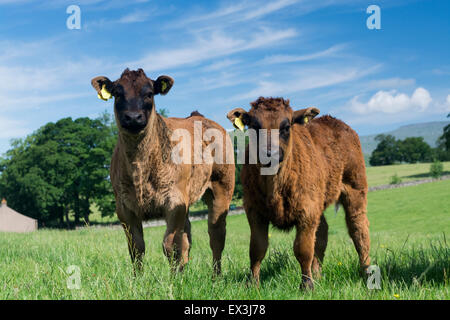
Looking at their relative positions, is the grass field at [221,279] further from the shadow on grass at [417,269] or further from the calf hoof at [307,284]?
the calf hoof at [307,284]

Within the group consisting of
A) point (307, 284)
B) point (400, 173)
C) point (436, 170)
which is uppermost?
point (307, 284)

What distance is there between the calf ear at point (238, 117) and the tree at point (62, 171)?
40.0 meters

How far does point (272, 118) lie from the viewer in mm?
4895

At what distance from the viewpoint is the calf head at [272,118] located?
482 cm

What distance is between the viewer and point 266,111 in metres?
4.95

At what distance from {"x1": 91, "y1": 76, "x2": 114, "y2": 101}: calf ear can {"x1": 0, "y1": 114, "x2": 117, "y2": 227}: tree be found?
1541 inches

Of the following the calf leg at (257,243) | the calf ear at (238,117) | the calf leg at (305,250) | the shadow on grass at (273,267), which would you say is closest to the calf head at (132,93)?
the calf ear at (238,117)

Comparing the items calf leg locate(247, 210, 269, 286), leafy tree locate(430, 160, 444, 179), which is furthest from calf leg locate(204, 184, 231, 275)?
leafy tree locate(430, 160, 444, 179)

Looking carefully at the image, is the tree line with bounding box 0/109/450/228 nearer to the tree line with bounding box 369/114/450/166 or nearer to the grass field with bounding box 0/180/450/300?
the grass field with bounding box 0/180/450/300

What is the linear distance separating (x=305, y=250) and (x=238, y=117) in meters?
1.91

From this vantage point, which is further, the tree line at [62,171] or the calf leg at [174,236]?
the tree line at [62,171]

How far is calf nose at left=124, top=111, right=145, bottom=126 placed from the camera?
498 centimetres

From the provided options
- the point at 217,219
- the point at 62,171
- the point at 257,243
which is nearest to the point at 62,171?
the point at 62,171

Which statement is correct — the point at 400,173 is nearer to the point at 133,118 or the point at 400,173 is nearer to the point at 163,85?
the point at 163,85
